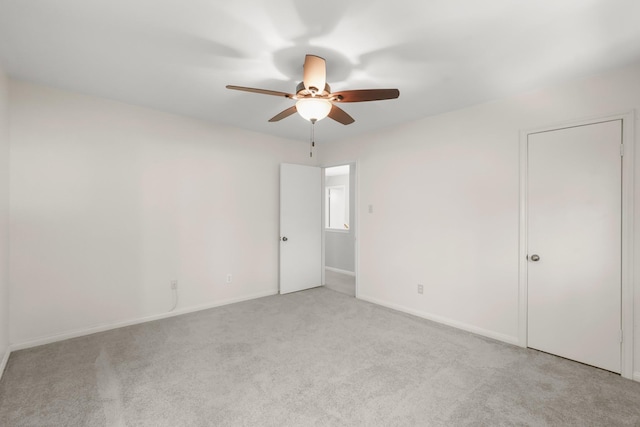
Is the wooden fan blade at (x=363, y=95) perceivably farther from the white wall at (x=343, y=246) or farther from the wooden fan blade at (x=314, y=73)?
Result: the white wall at (x=343, y=246)

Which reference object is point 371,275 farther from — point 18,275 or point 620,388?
point 18,275

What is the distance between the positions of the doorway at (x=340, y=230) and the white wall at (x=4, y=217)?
3.79 m

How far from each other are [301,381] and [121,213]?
2.61 meters

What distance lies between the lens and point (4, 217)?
8.18 ft

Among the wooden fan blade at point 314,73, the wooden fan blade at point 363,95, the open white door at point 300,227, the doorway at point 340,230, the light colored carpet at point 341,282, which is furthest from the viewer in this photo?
the doorway at point 340,230

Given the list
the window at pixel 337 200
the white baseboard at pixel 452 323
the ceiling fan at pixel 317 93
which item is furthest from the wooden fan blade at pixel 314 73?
the window at pixel 337 200

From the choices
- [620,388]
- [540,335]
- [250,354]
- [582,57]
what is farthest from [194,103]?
[620,388]

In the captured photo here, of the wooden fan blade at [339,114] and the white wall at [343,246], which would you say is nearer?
the wooden fan blade at [339,114]

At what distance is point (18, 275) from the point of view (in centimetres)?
268

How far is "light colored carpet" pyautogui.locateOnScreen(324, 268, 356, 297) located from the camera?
191 inches

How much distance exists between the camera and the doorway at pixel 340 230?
5.42 metres

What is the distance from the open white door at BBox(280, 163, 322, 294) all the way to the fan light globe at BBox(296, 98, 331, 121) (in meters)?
2.48

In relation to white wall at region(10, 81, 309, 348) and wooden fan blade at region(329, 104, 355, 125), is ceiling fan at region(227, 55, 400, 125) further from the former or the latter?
white wall at region(10, 81, 309, 348)

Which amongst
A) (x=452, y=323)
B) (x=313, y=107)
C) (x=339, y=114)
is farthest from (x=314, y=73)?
(x=452, y=323)
